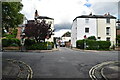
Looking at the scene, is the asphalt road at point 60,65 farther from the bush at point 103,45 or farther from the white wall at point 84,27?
the white wall at point 84,27

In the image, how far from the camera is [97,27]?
144 ft

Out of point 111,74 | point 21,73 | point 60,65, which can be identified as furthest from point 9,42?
point 111,74

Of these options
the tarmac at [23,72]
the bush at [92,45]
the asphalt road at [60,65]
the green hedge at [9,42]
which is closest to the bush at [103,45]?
the bush at [92,45]

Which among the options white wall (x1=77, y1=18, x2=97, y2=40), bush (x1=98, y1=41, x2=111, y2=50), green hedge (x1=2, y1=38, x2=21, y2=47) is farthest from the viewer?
white wall (x1=77, y1=18, x2=97, y2=40)

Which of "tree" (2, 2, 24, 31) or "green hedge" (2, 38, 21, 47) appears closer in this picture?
"tree" (2, 2, 24, 31)

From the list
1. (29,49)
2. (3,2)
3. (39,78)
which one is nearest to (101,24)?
(29,49)

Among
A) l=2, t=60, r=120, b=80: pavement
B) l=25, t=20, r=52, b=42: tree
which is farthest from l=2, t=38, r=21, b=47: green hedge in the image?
l=2, t=60, r=120, b=80: pavement

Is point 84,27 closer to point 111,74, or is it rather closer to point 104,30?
point 104,30

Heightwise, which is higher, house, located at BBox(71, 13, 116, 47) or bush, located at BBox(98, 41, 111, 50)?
house, located at BBox(71, 13, 116, 47)

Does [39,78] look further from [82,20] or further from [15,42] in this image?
[82,20]

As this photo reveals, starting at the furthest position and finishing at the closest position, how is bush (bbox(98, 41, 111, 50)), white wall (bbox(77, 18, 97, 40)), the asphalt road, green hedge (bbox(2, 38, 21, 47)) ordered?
white wall (bbox(77, 18, 97, 40))
bush (bbox(98, 41, 111, 50))
green hedge (bbox(2, 38, 21, 47))
the asphalt road

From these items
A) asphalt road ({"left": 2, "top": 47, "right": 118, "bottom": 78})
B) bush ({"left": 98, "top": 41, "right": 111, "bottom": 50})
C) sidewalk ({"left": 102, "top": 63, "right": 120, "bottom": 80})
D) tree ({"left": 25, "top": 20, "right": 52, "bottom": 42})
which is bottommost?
sidewalk ({"left": 102, "top": 63, "right": 120, "bottom": 80})

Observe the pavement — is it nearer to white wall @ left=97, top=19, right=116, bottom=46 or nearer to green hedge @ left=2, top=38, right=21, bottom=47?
green hedge @ left=2, top=38, right=21, bottom=47

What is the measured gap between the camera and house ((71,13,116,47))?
144 feet
